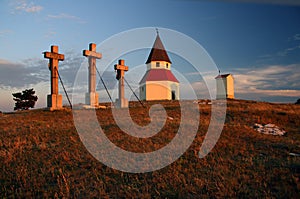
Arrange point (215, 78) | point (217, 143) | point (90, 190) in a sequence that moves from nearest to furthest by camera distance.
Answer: point (90, 190), point (217, 143), point (215, 78)

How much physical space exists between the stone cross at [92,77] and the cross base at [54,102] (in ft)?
8.19

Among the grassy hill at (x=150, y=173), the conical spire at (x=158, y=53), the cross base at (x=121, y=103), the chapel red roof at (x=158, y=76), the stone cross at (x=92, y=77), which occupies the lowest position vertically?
the grassy hill at (x=150, y=173)

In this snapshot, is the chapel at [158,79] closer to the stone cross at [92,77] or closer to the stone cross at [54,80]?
the stone cross at [92,77]

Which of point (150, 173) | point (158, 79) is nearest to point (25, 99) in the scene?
point (158, 79)

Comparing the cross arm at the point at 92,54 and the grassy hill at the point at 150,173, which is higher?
the cross arm at the point at 92,54

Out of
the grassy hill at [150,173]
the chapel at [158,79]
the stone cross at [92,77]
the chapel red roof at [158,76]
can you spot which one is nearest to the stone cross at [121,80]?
the stone cross at [92,77]

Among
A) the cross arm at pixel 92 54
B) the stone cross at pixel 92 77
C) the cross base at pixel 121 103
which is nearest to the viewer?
the cross arm at pixel 92 54

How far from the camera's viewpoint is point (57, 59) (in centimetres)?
1867

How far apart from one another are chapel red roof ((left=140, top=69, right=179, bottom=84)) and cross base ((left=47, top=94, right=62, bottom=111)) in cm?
2621

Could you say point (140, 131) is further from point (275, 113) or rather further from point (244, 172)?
point (275, 113)

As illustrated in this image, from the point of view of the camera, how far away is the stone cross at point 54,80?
1805cm

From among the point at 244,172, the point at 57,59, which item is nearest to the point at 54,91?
the point at 57,59

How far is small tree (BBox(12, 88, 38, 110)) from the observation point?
1420 inches

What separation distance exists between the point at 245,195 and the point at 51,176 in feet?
16.1
